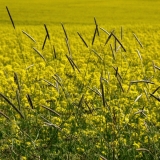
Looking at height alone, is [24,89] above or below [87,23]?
above

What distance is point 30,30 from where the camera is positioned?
68.8 feet

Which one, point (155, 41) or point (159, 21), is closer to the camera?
point (155, 41)

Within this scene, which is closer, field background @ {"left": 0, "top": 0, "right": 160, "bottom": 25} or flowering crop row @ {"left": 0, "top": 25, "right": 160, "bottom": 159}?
flowering crop row @ {"left": 0, "top": 25, "right": 160, "bottom": 159}

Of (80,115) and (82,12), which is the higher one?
(80,115)

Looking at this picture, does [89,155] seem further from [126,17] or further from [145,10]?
[145,10]

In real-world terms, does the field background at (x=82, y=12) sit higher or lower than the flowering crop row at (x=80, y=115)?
lower

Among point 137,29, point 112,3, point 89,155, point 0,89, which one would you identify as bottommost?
point 112,3

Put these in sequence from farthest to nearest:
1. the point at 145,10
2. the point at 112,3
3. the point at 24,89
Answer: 1. the point at 112,3
2. the point at 145,10
3. the point at 24,89

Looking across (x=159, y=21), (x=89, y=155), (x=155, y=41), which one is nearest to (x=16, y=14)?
(x=159, y=21)

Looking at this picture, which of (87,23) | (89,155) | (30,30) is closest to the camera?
(89,155)

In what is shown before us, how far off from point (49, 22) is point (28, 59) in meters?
14.4

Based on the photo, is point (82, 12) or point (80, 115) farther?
point (82, 12)

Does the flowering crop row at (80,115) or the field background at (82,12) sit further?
the field background at (82,12)

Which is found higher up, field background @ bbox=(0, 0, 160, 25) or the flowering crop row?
the flowering crop row
